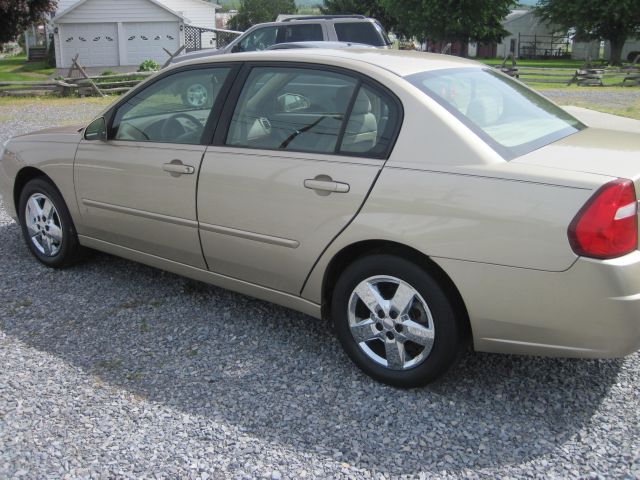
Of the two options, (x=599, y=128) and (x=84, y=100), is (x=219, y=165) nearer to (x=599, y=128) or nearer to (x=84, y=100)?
(x=599, y=128)

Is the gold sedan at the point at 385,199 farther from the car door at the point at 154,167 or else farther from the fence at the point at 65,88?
the fence at the point at 65,88

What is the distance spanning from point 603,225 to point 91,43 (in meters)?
34.9

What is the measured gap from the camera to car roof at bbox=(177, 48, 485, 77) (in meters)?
3.59

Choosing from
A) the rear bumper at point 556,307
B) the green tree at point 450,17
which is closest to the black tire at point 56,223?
the rear bumper at point 556,307

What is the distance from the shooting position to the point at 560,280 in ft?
9.16

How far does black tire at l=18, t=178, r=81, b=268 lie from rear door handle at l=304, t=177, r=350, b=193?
2.32m

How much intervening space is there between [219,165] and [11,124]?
41.5 ft

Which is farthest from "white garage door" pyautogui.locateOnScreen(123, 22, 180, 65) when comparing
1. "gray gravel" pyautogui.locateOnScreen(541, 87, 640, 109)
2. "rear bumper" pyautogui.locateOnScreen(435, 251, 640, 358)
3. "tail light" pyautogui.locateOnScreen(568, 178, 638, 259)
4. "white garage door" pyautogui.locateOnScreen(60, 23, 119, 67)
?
"tail light" pyautogui.locateOnScreen(568, 178, 638, 259)

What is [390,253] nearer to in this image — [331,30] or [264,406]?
[264,406]

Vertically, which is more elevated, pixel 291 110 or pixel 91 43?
pixel 91 43

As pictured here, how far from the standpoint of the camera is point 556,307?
2.84 meters

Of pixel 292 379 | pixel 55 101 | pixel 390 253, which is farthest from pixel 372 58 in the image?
pixel 55 101

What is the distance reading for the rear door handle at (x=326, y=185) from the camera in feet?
10.9

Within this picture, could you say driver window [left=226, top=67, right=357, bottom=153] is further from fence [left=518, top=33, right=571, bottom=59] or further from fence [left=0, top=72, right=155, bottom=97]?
fence [left=518, top=33, right=571, bottom=59]
